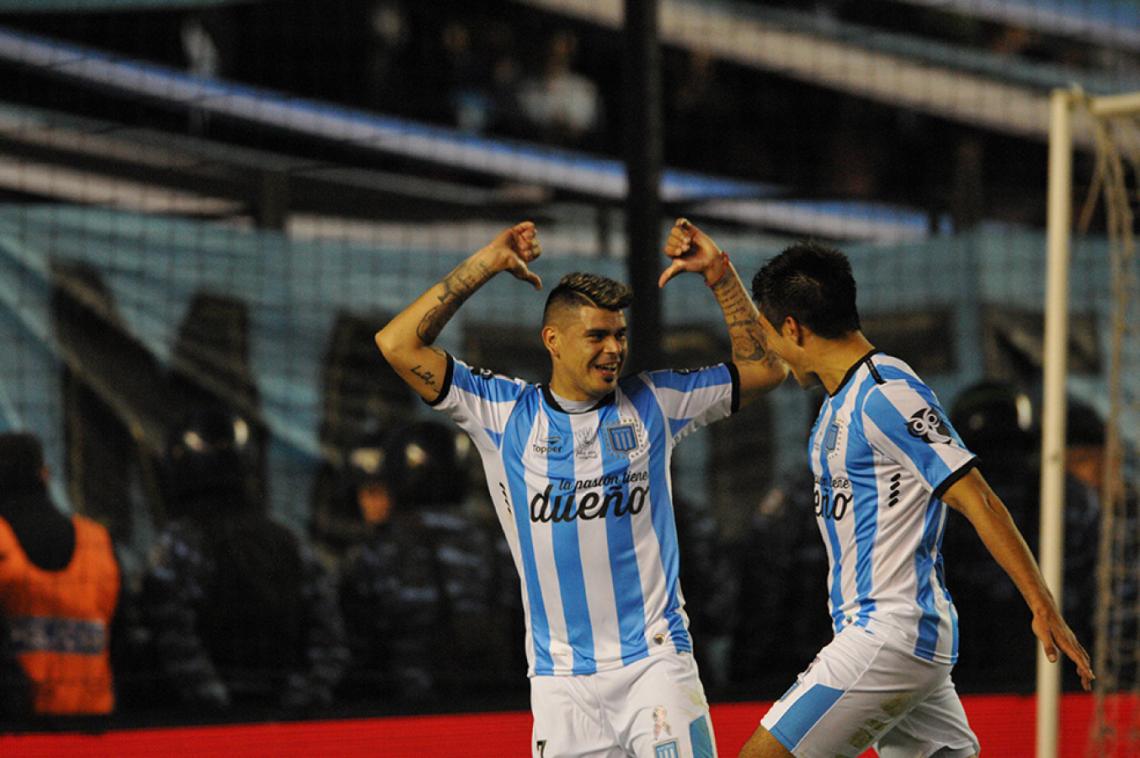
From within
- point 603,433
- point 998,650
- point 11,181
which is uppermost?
point 11,181

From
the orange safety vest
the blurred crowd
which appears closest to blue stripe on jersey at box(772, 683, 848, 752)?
the blurred crowd

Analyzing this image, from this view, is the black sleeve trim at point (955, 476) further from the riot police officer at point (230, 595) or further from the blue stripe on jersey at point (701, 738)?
the riot police officer at point (230, 595)

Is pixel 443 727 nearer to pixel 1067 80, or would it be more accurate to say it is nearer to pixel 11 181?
pixel 11 181

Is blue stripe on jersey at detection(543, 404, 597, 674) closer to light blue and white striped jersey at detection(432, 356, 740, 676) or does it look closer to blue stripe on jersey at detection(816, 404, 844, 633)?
light blue and white striped jersey at detection(432, 356, 740, 676)

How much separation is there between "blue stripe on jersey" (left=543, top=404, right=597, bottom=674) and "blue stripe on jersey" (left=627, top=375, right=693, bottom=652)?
237 millimetres

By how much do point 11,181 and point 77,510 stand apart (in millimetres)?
1851

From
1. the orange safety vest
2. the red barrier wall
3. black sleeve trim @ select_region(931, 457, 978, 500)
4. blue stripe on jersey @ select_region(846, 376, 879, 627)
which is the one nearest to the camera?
black sleeve trim @ select_region(931, 457, 978, 500)

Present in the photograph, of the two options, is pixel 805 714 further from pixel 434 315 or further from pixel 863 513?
pixel 434 315

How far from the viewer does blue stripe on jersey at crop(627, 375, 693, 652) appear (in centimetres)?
499

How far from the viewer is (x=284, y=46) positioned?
458 inches

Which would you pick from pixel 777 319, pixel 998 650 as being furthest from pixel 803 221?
pixel 777 319

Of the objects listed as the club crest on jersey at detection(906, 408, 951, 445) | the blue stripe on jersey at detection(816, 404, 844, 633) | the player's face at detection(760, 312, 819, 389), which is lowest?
the blue stripe on jersey at detection(816, 404, 844, 633)

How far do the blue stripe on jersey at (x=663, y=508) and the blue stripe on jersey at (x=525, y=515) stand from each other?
0.33m

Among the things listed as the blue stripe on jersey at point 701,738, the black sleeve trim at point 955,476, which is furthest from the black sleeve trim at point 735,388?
the blue stripe on jersey at point 701,738
